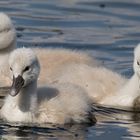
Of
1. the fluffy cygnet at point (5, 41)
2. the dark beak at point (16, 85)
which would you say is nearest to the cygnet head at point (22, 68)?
the dark beak at point (16, 85)

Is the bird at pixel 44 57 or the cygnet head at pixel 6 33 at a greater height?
the cygnet head at pixel 6 33

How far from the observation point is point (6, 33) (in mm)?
12250

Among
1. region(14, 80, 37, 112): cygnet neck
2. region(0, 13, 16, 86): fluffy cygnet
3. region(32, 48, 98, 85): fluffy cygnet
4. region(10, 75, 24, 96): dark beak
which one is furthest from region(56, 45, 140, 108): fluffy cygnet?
region(10, 75, 24, 96): dark beak

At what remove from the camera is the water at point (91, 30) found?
34.5ft

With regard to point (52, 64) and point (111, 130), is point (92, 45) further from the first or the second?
point (111, 130)

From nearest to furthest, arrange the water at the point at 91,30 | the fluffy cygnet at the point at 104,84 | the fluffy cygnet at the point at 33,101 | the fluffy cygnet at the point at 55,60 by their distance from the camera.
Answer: the fluffy cygnet at the point at 33,101 → the water at the point at 91,30 → the fluffy cygnet at the point at 104,84 → the fluffy cygnet at the point at 55,60

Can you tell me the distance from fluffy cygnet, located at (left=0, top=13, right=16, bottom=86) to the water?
1185 mm

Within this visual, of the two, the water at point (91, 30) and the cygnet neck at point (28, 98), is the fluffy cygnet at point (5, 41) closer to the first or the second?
the water at point (91, 30)

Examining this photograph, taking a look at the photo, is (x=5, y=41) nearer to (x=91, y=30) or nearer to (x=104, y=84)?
(x=104, y=84)

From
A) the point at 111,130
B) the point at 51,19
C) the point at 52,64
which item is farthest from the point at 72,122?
the point at 51,19

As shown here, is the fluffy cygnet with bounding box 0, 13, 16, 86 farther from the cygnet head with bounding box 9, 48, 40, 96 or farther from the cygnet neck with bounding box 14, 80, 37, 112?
the cygnet head with bounding box 9, 48, 40, 96

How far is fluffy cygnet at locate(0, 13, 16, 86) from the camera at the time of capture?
1211 centimetres

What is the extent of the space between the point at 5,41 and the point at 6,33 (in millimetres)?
118

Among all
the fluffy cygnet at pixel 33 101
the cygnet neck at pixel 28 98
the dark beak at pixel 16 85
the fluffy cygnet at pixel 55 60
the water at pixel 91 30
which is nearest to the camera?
the dark beak at pixel 16 85
